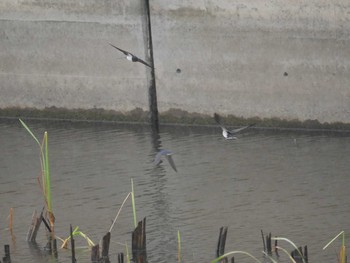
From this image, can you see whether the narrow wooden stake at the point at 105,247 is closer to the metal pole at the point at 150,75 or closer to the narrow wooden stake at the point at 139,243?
the narrow wooden stake at the point at 139,243

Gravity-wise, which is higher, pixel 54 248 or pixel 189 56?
pixel 189 56

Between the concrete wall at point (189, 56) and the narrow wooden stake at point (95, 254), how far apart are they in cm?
731

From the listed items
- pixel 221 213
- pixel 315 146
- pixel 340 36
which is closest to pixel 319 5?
pixel 340 36

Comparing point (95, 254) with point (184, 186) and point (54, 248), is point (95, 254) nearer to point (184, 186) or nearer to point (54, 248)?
point (54, 248)

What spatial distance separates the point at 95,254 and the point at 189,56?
26.7 feet

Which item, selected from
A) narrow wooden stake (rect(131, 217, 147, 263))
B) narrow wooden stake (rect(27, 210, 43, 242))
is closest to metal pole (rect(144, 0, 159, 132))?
narrow wooden stake (rect(27, 210, 43, 242))

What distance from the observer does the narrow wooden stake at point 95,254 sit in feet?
49.5

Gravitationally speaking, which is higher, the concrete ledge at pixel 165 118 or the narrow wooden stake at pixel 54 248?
the concrete ledge at pixel 165 118

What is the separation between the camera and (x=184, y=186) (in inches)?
Answer: 770

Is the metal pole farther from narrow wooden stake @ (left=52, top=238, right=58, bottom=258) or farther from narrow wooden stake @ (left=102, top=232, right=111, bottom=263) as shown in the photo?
narrow wooden stake @ (left=102, top=232, right=111, bottom=263)

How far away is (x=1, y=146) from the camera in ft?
73.8

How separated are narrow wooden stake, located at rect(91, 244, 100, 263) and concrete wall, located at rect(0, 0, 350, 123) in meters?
7.31

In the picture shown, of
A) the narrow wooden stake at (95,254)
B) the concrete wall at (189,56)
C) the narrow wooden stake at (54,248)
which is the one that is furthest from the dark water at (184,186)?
the concrete wall at (189,56)

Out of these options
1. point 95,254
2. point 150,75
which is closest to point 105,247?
point 95,254
